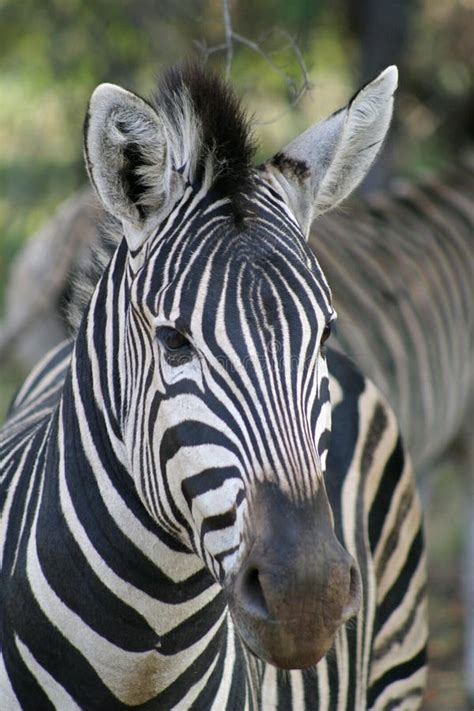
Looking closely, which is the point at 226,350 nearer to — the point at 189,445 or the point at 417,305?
the point at 189,445

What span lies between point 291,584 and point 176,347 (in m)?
0.64

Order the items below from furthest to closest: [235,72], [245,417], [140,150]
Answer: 1. [235,72]
2. [140,150]
3. [245,417]

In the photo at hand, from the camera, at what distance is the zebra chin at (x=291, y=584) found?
237cm

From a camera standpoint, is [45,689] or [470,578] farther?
[470,578]

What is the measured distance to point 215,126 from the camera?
114 inches

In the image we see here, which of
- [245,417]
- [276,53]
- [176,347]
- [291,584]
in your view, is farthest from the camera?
[276,53]

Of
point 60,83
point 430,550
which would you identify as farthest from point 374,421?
point 60,83

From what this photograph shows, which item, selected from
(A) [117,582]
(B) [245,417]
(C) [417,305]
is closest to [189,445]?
(B) [245,417]

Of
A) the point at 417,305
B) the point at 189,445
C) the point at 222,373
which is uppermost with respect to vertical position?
the point at 417,305

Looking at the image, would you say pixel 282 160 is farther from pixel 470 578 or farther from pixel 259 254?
pixel 470 578

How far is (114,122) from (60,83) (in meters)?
8.31

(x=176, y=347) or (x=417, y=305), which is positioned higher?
(x=417, y=305)

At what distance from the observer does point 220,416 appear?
2.56 meters

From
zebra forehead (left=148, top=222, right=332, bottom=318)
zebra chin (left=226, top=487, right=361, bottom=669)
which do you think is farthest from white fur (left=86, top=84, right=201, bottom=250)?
zebra chin (left=226, top=487, right=361, bottom=669)
